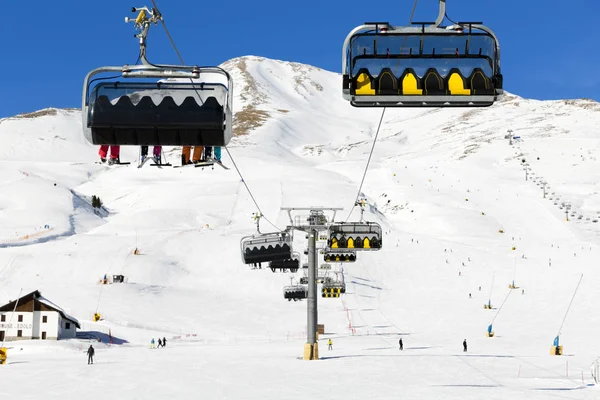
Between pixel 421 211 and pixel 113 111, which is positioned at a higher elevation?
pixel 421 211

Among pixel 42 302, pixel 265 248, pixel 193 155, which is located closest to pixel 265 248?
pixel 265 248

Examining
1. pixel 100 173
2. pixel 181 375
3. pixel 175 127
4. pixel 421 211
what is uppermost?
pixel 100 173

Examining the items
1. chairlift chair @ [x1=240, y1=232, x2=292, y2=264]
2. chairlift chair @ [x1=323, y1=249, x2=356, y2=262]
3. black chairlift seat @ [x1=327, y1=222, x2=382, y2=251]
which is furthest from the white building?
black chairlift seat @ [x1=327, y1=222, x2=382, y2=251]

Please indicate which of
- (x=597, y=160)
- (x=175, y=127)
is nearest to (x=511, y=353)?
(x=175, y=127)

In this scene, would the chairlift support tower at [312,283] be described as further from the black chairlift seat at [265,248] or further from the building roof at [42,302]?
the building roof at [42,302]

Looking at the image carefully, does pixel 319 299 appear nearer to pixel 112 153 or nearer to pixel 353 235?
pixel 353 235

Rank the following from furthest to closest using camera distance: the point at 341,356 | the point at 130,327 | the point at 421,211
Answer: the point at 421,211
the point at 130,327
the point at 341,356

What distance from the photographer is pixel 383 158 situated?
16812 cm

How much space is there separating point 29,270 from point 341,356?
125ft

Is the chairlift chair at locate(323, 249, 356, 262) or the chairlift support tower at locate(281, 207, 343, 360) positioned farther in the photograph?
the chairlift chair at locate(323, 249, 356, 262)

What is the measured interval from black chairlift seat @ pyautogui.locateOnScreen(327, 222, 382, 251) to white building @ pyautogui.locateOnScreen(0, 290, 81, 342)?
23185 mm

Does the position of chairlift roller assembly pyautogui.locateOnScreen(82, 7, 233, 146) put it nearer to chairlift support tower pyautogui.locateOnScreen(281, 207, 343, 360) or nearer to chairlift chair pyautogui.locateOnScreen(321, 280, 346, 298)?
chairlift support tower pyautogui.locateOnScreen(281, 207, 343, 360)

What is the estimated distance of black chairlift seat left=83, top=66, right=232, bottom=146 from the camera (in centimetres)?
845

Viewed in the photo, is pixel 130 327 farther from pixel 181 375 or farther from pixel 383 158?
pixel 383 158
